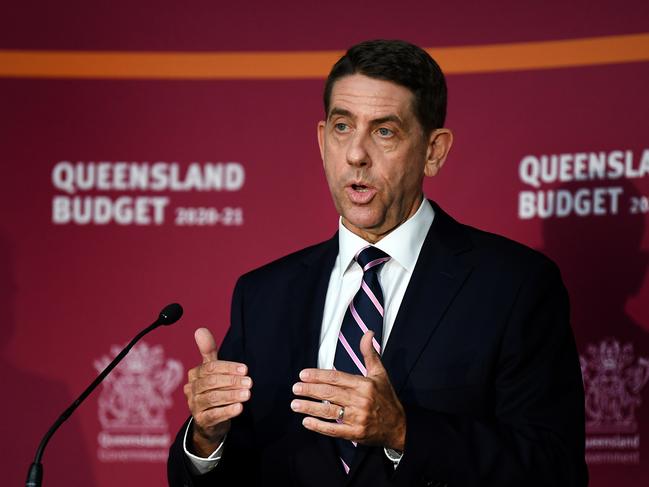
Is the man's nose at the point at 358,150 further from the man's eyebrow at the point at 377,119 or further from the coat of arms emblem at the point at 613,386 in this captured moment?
the coat of arms emblem at the point at 613,386

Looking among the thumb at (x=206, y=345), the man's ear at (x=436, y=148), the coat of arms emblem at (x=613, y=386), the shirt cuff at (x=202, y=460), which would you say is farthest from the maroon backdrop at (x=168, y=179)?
the thumb at (x=206, y=345)

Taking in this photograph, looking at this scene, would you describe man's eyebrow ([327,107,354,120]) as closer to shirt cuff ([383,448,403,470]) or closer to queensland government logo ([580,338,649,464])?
shirt cuff ([383,448,403,470])

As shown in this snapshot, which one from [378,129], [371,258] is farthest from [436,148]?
[371,258]

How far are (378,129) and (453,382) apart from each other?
0.62 metres

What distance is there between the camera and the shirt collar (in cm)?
265

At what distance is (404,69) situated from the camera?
103 inches

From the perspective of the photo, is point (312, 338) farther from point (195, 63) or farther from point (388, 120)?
point (195, 63)

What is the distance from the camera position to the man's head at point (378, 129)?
2.60m

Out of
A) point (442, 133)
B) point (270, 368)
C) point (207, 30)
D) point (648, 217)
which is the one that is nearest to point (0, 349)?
point (207, 30)

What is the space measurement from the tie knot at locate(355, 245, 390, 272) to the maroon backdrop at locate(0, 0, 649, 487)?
1.24 meters

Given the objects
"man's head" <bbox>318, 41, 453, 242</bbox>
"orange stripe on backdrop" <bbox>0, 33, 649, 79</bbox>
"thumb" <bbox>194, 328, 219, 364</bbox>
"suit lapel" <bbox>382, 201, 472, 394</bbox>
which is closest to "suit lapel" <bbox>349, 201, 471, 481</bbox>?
"suit lapel" <bbox>382, 201, 472, 394</bbox>

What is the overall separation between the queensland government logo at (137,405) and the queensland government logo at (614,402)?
1.43m

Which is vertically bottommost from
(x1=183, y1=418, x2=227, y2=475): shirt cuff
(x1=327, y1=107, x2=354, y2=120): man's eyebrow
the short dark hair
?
(x1=183, y1=418, x2=227, y2=475): shirt cuff

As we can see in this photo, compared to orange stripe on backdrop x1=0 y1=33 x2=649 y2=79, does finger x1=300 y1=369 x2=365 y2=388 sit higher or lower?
lower
